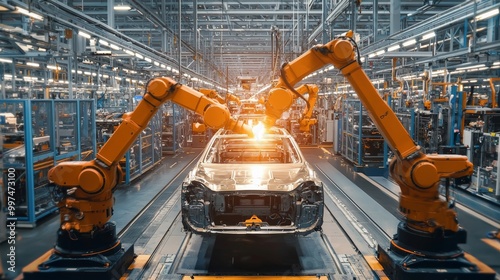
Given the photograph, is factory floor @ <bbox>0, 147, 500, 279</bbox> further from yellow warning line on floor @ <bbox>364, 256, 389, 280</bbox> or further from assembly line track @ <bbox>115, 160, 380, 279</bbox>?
yellow warning line on floor @ <bbox>364, 256, 389, 280</bbox>

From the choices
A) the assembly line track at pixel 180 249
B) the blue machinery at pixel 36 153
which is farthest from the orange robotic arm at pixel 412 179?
the blue machinery at pixel 36 153

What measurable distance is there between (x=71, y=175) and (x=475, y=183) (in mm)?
8571

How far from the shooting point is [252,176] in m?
5.25

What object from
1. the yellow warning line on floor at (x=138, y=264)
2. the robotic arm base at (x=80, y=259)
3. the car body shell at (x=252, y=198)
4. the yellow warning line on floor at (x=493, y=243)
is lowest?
the yellow warning line on floor at (x=138, y=264)

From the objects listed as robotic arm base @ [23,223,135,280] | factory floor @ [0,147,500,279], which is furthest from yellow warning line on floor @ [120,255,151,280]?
factory floor @ [0,147,500,279]

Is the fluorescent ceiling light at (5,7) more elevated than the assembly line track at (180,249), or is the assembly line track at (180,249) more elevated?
the fluorescent ceiling light at (5,7)

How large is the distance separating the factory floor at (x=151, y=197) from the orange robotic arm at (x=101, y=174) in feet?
2.59

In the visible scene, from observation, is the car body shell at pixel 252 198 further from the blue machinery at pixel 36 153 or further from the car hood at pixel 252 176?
the blue machinery at pixel 36 153

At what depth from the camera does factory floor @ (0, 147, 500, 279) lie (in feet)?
17.4

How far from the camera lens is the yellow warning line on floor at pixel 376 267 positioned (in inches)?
179

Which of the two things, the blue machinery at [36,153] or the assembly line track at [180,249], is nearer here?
the assembly line track at [180,249]

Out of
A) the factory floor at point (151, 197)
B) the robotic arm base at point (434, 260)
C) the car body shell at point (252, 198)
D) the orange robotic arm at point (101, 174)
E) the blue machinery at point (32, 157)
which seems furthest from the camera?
the blue machinery at point (32, 157)

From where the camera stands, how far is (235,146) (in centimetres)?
752

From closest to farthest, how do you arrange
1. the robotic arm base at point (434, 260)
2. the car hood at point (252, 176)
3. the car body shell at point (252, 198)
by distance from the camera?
the robotic arm base at point (434, 260)
the car body shell at point (252, 198)
the car hood at point (252, 176)
